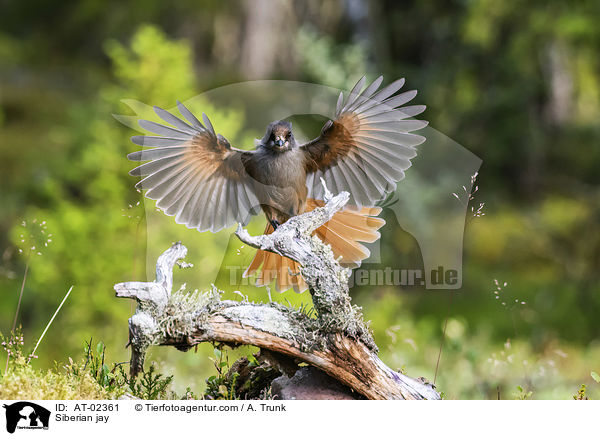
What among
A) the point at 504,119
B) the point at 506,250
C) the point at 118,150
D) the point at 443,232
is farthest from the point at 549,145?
the point at 118,150

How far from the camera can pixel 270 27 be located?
7281mm

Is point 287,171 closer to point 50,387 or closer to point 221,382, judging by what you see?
point 221,382

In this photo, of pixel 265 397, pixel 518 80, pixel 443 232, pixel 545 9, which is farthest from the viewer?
pixel 518 80

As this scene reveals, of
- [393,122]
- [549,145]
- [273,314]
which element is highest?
[549,145]

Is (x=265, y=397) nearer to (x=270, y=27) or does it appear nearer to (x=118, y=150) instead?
(x=118, y=150)

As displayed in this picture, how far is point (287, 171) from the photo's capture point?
2.32m

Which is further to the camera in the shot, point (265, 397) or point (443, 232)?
point (443, 232)

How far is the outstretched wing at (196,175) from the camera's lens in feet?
7.21

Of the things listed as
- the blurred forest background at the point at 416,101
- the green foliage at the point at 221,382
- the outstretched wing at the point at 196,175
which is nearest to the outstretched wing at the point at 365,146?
the outstretched wing at the point at 196,175

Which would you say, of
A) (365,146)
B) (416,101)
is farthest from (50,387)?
(416,101)

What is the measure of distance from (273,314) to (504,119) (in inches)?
231

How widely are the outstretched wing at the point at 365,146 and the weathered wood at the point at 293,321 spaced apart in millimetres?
379
